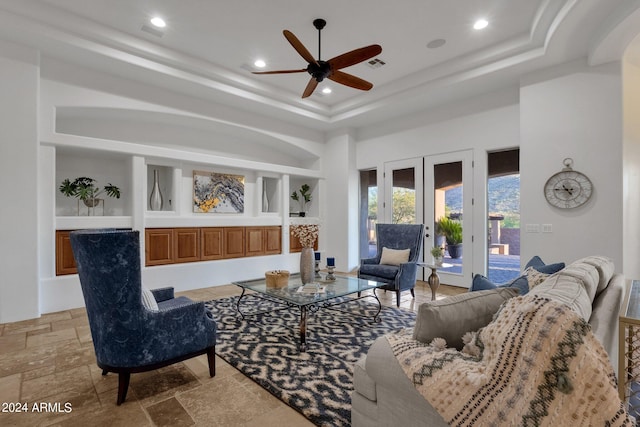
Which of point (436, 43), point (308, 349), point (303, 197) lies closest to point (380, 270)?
point (308, 349)

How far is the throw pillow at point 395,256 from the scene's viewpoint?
Result: 479 centimetres

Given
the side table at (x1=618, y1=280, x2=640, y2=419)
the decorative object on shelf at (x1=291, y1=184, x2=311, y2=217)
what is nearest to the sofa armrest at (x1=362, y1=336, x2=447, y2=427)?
the side table at (x1=618, y1=280, x2=640, y2=419)

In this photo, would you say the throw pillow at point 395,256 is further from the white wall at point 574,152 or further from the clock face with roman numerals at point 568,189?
the clock face with roman numerals at point 568,189

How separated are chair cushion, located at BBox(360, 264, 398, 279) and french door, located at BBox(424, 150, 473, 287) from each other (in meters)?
1.58

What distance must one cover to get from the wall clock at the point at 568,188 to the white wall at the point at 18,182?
665 centimetres

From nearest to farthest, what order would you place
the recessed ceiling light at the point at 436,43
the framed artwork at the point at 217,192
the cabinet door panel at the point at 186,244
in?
the recessed ceiling light at the point at 436,43 → the cabinet door panel at the point at 186,244 → the framed artwork at the point at 217,192

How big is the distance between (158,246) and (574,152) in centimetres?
619

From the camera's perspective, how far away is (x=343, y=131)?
284 inches

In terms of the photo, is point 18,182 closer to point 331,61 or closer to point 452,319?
point 331,61

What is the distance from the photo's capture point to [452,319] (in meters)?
1.49

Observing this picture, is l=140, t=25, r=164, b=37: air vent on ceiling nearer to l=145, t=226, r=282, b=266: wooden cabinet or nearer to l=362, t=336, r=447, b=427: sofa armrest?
l=145, t=226, r=282, b=266: wooden cabinet

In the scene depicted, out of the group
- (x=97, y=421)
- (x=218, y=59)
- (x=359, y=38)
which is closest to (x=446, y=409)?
(x=97, y=421)

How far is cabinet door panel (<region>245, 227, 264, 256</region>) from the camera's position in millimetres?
6367

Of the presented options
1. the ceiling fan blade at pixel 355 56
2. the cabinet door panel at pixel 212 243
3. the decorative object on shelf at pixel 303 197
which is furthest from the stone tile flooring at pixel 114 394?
the decorative object on shelf at pixel 303 197
